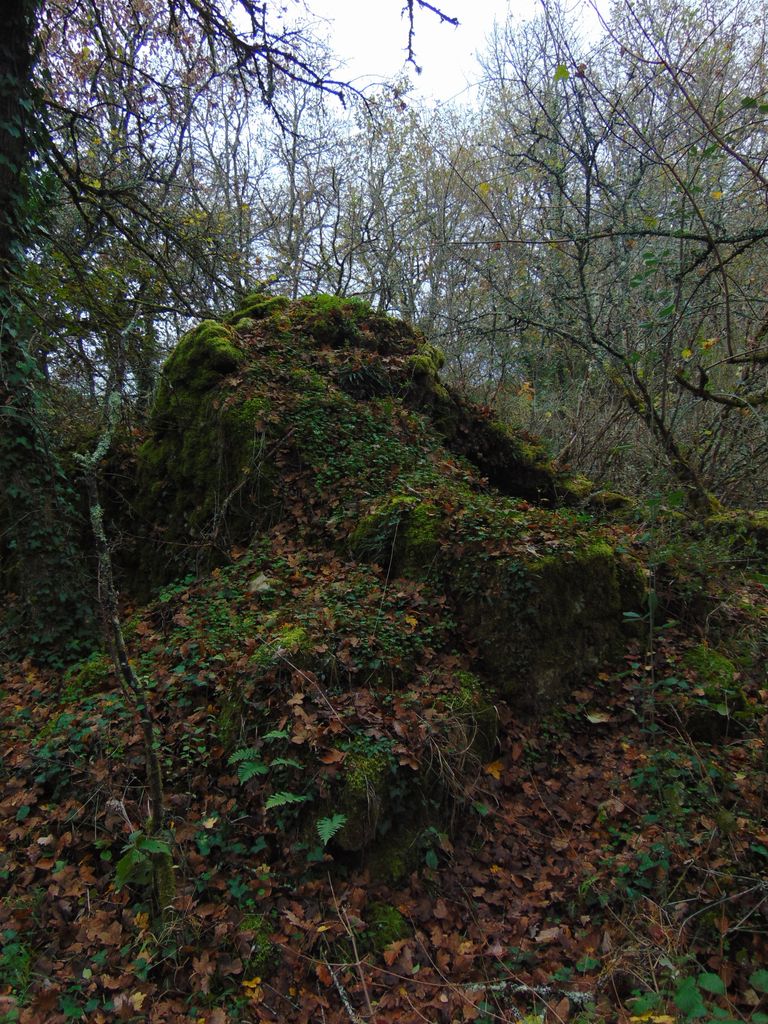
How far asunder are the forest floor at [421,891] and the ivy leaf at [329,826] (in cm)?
17

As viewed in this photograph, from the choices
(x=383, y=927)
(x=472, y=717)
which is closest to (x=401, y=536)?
(x=472, y=717)

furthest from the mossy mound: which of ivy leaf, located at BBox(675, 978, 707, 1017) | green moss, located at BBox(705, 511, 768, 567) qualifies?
ivy leaf, located at BBox(675, 978, 707, 1017)

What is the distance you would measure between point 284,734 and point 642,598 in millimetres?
3251

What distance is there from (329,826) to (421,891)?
719 millimetres

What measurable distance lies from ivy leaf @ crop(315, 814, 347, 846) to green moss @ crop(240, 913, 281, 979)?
1.65 feet

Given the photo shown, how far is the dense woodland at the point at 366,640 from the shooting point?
301 centimetres

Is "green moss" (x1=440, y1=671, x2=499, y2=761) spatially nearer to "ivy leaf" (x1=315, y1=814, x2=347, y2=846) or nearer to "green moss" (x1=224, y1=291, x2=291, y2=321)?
"ivy leaf" (x1=315, y1=814, x2=347, y2=846)

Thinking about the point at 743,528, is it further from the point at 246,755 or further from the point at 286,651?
the point at 246,755

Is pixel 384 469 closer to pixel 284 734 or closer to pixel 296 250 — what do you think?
pixel 284 734

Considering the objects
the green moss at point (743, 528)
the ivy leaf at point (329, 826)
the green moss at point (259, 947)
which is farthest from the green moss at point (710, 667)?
the green moss at point (259, 947)

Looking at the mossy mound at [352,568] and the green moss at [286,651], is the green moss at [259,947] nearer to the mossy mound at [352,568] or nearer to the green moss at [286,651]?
the mossy mound at [352,568]

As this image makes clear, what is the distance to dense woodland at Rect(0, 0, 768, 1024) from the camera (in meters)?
3.01

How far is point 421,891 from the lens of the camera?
3383 mm

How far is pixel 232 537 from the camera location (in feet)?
20.0
